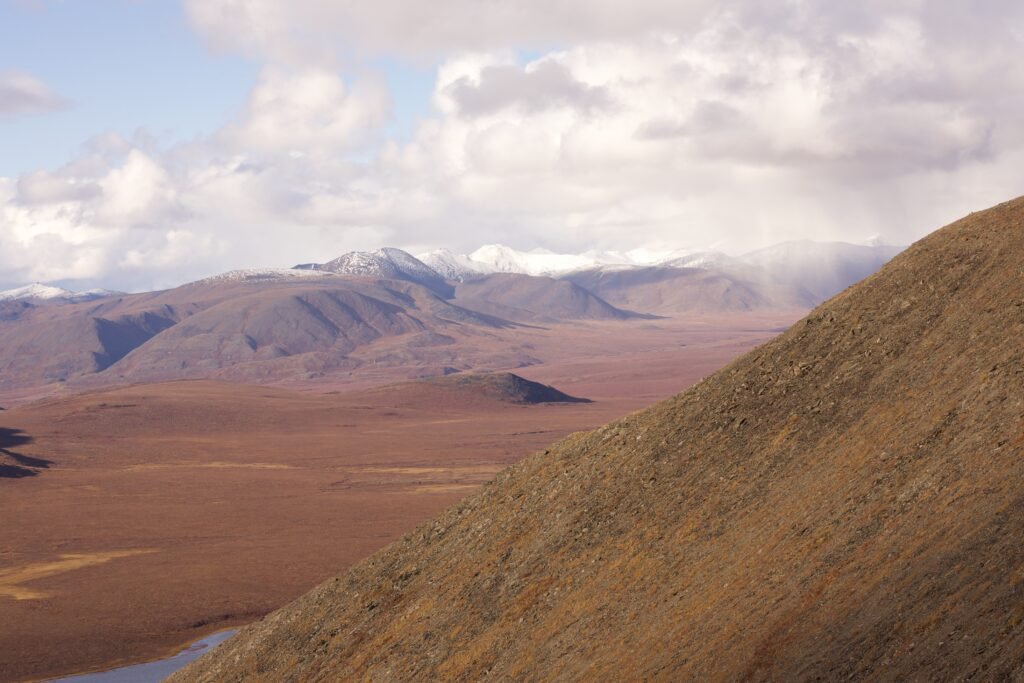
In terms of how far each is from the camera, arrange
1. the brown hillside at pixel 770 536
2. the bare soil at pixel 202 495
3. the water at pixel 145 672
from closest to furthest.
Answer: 1. the brown hillside at pixel 770 536
2. the water at pixel 145 672
3. the bare soil at pixel 202 495

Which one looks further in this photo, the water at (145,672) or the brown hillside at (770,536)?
the water at (145,672)

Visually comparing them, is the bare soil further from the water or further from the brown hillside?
the brown hillside

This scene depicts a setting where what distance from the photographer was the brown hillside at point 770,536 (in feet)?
68.7

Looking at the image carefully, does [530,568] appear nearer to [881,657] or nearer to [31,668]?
[881,657]

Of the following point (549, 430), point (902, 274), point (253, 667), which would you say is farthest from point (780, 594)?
point (549, 430)

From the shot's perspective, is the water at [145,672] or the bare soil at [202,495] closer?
the water at [145,672]

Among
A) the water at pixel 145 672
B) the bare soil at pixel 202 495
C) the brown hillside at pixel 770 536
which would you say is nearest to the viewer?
the brown hillside at pixel 770 536

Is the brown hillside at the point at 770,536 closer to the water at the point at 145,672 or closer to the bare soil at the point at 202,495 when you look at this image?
the water at the point at 145,672

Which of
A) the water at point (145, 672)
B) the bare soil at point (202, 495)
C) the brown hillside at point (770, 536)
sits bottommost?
the water at point (145, 672)

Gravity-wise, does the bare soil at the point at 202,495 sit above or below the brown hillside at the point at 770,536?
below

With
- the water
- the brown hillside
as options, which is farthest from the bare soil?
the brown hillside

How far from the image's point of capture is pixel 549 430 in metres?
152

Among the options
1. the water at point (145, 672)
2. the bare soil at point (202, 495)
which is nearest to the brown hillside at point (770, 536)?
the water at point (145, 672)

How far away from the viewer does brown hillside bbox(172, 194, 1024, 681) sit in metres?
20.9
